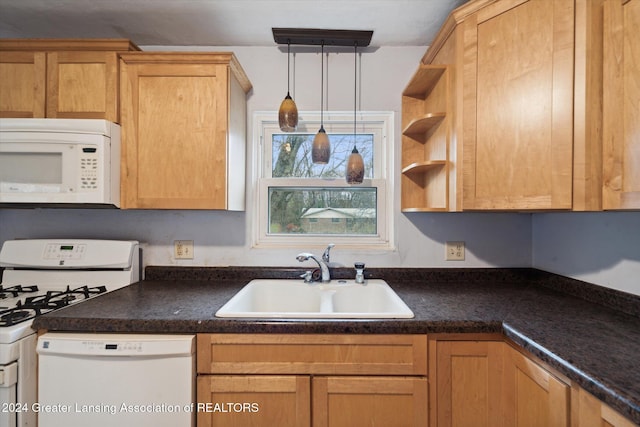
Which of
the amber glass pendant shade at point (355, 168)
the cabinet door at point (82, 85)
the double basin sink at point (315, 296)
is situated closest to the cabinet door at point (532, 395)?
the double basin sink at point (315, 296)

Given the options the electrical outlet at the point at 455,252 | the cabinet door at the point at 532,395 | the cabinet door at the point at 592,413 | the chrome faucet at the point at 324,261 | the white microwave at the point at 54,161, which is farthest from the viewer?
the electrical outlet at the point at 455,252

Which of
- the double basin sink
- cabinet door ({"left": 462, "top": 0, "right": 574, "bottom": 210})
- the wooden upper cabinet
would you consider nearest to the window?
the double basin sink

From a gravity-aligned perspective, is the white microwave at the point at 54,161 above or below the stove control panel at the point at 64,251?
above

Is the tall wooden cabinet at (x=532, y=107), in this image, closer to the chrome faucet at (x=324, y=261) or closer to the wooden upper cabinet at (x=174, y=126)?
the chrome faucet at (x=324, y=261)

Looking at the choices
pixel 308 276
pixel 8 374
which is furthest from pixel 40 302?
pixel 308 276

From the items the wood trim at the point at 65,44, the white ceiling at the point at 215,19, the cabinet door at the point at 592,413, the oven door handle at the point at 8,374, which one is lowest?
the oven door handle at the point at 8,374

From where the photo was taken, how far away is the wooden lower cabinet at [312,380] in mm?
1052

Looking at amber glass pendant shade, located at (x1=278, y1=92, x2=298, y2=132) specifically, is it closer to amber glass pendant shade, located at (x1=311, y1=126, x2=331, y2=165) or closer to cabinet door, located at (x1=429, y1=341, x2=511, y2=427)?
amber glass pendant shade, located at (x1=311, y1=126, x2=331, y2=165)

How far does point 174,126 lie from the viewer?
1.42 meters

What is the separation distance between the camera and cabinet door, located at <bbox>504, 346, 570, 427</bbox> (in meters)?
0.82

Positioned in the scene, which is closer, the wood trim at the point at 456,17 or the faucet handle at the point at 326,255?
the wood trim at the point at 456,17

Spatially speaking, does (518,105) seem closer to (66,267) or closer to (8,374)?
(8,374)

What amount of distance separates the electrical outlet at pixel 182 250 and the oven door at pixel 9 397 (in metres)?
0.80

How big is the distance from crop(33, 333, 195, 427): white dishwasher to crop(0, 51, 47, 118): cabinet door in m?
1.12
